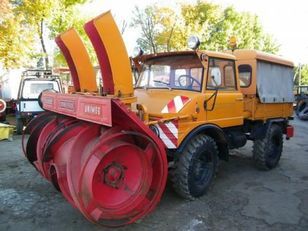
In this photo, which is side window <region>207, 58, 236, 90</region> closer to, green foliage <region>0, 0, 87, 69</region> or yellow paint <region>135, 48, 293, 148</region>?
Answer: yellow paint <region>135, 48, 293, 148</region>

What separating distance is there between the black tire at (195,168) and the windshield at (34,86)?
7800mm

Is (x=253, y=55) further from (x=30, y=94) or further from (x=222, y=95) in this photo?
(x=30, y=94)

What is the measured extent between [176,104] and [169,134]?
42 cm

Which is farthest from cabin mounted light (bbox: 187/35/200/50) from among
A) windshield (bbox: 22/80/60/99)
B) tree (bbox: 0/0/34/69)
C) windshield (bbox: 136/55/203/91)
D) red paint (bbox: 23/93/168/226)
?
tree (bbox: 0/0/34/69)

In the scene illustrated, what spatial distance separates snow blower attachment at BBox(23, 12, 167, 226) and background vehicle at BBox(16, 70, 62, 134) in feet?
23.0

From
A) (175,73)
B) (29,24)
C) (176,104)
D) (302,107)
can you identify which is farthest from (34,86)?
(302,107)

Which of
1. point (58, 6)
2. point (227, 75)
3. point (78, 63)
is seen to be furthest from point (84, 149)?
point (58, 6)

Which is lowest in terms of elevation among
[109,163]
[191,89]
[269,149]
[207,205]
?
[207,205]

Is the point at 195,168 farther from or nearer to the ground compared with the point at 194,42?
nearer to the ground

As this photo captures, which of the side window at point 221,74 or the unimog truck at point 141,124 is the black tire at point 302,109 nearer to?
the unimog truck at point 141,124

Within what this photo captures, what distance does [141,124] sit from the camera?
12.1ft

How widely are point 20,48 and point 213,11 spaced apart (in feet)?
39.0

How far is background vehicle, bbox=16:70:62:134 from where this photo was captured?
35.3 feet

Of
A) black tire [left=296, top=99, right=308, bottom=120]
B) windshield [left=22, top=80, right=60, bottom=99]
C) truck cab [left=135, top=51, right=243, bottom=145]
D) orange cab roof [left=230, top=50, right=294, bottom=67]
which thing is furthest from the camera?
black tire [left=296, top=99, right=308, bottom=120]
